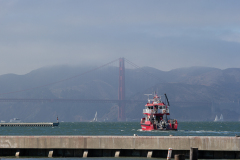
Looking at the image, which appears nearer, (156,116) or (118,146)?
(118,146)

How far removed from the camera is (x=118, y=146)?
32906 millimetres

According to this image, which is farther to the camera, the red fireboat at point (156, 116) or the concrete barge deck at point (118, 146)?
the red fireboat at point (156, 116)

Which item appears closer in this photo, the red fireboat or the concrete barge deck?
the concrete barge deck

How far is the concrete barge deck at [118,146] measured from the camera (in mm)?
31906

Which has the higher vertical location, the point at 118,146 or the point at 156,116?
the point at 156,116

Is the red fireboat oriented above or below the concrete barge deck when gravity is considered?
above

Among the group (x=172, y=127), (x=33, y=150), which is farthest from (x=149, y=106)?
(x=33, y=150)

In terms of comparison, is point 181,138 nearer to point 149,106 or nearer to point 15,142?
point 15,142

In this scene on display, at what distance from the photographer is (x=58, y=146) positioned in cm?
3350

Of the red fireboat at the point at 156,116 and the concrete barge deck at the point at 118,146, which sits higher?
the red fireboat at the point at 156,116

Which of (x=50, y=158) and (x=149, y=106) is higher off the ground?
(x=149, y=106)

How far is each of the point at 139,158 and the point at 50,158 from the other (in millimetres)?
6656

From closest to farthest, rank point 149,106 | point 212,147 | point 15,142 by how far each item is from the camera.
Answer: point 212,147, point 15,142, point 149,106

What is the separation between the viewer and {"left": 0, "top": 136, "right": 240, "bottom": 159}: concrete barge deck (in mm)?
31906
